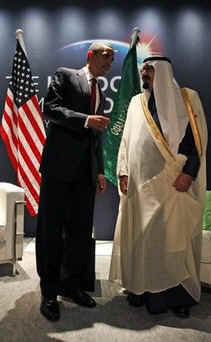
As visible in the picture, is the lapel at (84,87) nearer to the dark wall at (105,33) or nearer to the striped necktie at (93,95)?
the striped necktie at (93,95)

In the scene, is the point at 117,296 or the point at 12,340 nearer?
the point at 12,340

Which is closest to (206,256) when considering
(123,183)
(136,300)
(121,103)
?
(136,300)

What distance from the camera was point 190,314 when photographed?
2.44 metres

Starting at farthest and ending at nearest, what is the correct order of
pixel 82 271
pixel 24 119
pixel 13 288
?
1. pixel 24 119
2. pixel 13 288
3. pixel 82 271

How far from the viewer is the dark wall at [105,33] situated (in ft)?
14.0

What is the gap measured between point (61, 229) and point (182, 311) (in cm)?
92

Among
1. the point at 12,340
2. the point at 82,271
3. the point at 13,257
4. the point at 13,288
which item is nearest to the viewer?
Answer: the point at 12,340

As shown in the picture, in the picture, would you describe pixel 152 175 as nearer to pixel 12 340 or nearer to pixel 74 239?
pixel 74 239

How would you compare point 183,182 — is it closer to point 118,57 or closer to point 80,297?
point 80,297

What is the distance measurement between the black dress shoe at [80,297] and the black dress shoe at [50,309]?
200 millimetres

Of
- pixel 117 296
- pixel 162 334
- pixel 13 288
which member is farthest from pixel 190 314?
pixel 13 288

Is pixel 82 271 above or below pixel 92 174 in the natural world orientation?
below

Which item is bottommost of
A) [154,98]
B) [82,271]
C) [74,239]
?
[82,271]

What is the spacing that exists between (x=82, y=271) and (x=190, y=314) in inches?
29.5
